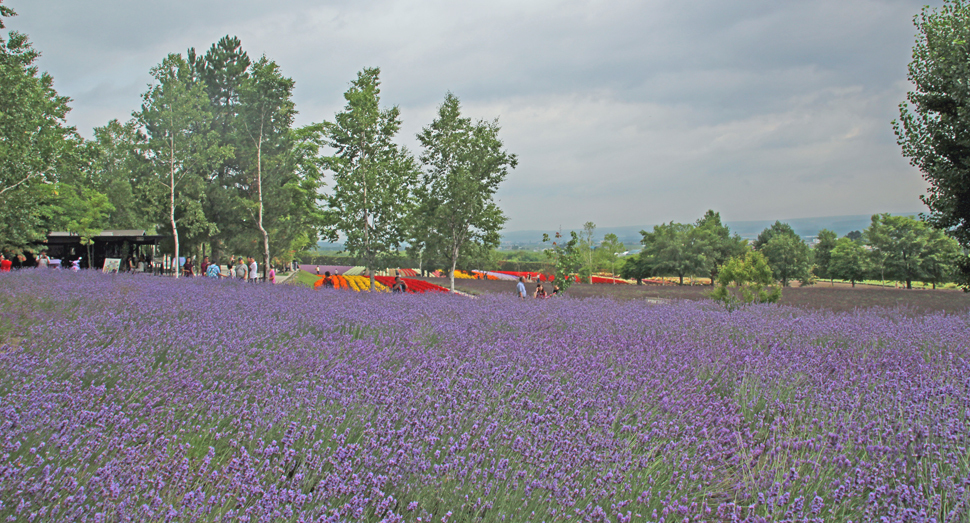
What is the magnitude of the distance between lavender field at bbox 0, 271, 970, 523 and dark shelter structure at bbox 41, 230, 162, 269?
27.6m

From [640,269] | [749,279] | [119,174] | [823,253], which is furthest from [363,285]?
[823,253]

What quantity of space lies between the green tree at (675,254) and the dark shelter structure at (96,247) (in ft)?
115

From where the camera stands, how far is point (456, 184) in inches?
803

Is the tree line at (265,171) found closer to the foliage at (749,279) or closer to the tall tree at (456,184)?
the tall tree at (456,184)

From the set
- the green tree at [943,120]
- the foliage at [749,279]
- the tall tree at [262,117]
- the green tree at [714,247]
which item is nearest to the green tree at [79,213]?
the tall tree at [262,117]

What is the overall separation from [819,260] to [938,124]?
51.4m

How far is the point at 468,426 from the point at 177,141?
1167 inches

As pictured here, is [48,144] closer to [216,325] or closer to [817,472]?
[216,325]

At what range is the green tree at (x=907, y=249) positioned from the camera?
33125mm

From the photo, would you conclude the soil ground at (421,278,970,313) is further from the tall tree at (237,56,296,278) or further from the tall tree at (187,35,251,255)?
the tall tree at (187,35,251,255)

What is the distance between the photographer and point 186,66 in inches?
1095

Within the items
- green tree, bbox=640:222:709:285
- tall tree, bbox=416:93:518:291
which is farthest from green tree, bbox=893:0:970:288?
green tree, bbox=640:222:709:285

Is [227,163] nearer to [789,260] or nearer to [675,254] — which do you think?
[675,254]

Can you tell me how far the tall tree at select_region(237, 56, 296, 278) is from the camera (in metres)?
26.0
